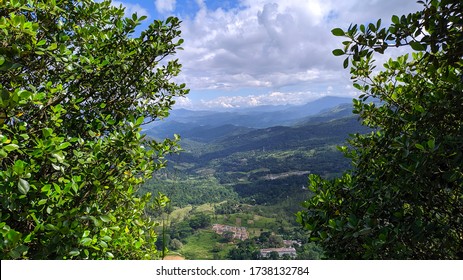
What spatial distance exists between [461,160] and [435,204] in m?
1.71

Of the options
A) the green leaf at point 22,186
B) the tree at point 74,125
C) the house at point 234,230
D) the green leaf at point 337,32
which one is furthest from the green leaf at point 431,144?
the house at point 234,230

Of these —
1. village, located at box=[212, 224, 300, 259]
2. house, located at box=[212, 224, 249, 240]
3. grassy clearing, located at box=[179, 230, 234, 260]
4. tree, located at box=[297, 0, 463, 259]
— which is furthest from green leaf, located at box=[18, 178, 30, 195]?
house, located at box=[212, 224, 249, 240]

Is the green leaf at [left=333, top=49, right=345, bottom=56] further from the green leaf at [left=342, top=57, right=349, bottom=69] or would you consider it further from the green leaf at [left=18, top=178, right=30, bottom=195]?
the green leaf at [left=18, top=178, right=30, bottom=195]

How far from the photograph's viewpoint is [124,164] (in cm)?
515

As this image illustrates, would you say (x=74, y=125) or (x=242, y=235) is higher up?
(x=74, y=125)

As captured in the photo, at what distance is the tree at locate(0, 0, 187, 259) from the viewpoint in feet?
11.7

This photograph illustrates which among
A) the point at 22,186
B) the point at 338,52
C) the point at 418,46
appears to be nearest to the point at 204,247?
the point at 22,186

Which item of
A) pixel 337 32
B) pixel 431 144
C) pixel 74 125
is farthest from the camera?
pixel 74 125

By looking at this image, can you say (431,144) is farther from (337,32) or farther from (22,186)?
(22,186)

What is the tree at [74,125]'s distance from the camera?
3.58 m

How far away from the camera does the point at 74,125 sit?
5.94m

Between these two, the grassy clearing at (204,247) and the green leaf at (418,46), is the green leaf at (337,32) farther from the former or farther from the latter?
the grassy clearing at (204,247)
